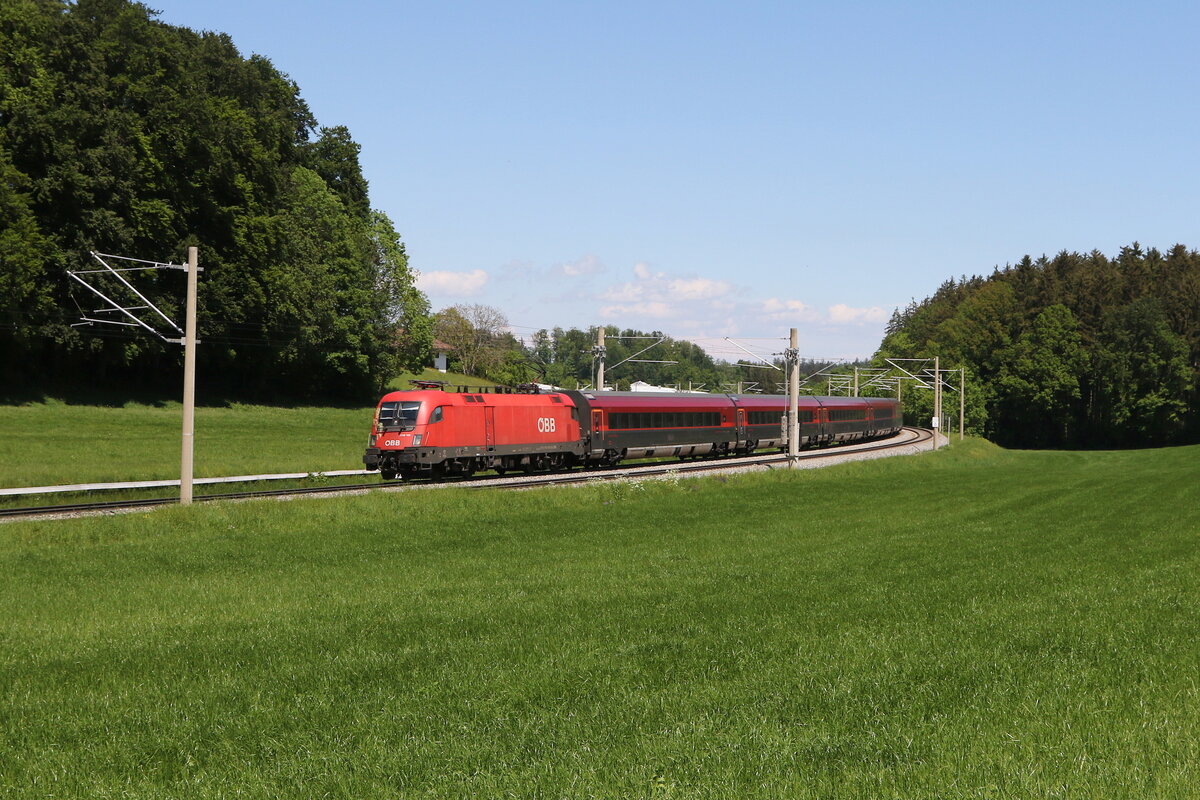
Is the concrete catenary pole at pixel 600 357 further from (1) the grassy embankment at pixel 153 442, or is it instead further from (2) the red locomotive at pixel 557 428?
(1) the grassy embankment at pixel 153 442

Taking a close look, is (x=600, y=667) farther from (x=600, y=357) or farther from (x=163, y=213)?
(x=163, y=213)

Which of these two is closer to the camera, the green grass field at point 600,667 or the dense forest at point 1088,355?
the green grass field at point 600,667

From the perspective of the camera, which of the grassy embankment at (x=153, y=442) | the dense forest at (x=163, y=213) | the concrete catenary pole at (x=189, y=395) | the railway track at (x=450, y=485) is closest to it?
the concrete catenary pole at (x=189, y=395)

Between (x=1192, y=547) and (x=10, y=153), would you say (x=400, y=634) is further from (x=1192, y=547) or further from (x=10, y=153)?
(x=10, y=153)

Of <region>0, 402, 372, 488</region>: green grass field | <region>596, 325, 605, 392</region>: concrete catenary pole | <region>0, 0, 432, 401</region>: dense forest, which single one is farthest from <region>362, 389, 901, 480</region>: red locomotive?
<region>0, 0, 432, 401</region>: dense forest

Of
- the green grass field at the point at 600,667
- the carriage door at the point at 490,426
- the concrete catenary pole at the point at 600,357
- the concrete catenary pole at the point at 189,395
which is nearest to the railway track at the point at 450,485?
the concrete catenary pole at the point at 189,395

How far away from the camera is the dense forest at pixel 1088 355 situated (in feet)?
348

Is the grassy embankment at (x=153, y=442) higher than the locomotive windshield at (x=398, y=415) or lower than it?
lower

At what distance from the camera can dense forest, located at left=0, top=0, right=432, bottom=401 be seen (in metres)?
51.7

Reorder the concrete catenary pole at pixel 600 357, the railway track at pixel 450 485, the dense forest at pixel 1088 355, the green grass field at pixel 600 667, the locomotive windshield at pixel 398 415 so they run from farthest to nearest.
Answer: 1. the dense forest at pixel 1088 355
2. the concrete catenary pole at pixel 600 357
3. the locomotive windshield at pixel 398 415
4. the railway track at pixel 450 485
5. the green grass field at pixel 600 667

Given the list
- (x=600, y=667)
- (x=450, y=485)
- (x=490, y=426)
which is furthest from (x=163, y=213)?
(x=600, y=667)

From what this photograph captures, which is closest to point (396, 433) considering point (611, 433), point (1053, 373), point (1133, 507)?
point (611, 433)

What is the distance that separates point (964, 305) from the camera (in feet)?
484

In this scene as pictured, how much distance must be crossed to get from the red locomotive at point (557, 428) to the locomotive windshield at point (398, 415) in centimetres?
4
